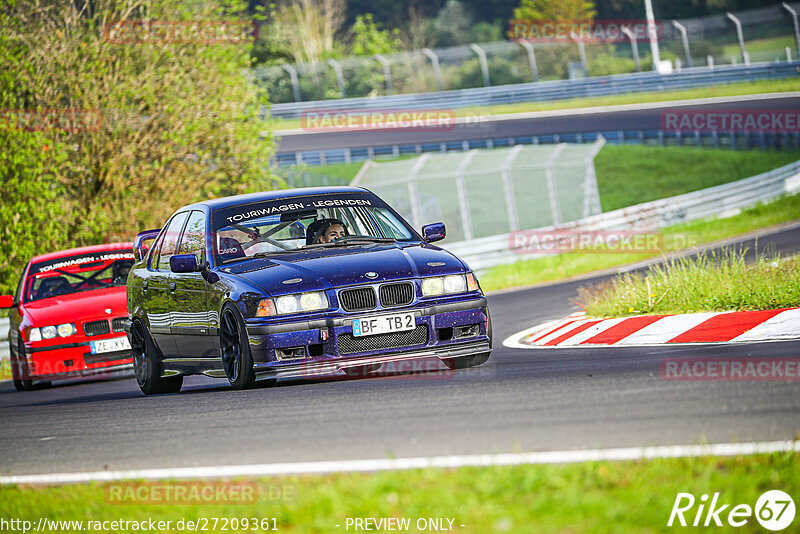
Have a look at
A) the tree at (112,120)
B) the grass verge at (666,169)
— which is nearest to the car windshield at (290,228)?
the tree at (112,120)

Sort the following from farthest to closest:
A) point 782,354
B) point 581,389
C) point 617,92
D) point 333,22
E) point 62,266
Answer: point 333,22, point 617,92, point 62,266, point 782,354, point 581,389

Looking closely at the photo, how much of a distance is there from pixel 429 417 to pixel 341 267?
232 centimetres

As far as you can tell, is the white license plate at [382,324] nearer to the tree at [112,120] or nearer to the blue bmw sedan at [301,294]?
the blue bmw sedan at [301,294]

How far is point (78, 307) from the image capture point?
13.6 metres

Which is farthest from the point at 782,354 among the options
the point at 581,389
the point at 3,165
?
the point at 3,165

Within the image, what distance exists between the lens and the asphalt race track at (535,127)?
129 ft

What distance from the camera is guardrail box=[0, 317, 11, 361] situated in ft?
54.1

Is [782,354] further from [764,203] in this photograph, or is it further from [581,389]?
[764,203]

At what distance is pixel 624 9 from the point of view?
80.9 meters

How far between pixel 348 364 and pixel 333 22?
64.1m

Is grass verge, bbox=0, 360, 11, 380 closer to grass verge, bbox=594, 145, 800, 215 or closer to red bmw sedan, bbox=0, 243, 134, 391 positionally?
red bmw sedan, bbox=0, 243, 134, 391

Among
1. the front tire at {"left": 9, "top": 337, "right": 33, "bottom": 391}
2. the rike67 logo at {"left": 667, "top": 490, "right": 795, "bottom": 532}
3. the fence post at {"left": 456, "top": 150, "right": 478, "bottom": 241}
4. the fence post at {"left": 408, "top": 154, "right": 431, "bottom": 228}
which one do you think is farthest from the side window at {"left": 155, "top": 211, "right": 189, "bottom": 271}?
the fence post at {"left": 456, "top": 150, "right": 478, "bottom": 241}

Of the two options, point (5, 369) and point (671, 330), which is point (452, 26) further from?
point (671, 330)

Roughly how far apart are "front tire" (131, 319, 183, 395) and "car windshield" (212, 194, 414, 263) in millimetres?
1582
